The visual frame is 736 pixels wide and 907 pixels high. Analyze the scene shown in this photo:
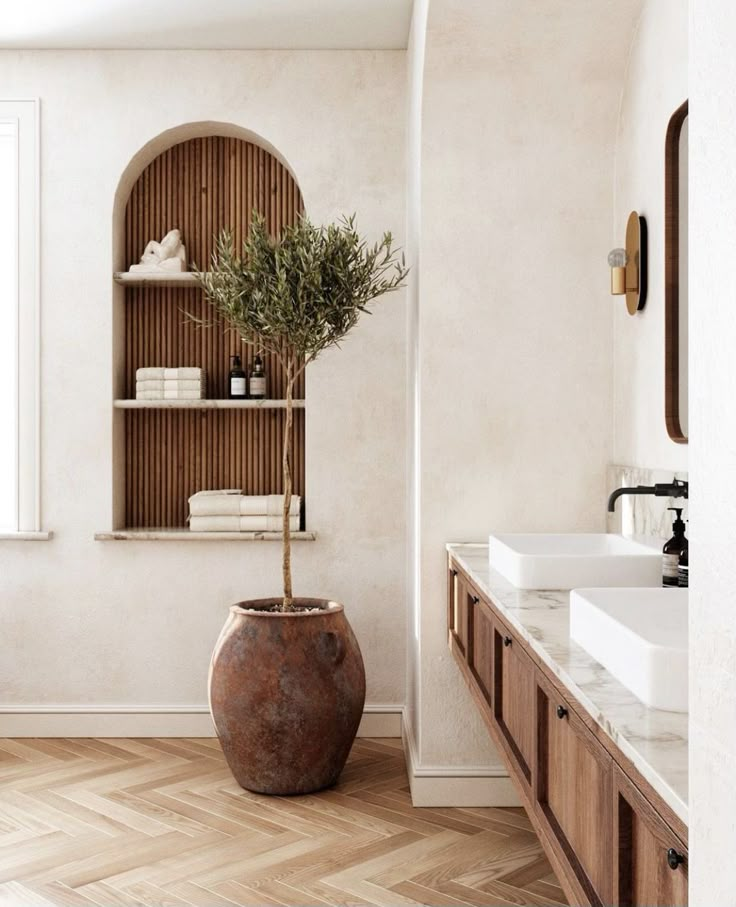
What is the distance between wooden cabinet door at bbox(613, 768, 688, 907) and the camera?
3.15 feet

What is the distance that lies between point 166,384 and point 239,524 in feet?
2.06

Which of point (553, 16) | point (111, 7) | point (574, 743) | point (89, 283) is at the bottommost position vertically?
point (574, 743)

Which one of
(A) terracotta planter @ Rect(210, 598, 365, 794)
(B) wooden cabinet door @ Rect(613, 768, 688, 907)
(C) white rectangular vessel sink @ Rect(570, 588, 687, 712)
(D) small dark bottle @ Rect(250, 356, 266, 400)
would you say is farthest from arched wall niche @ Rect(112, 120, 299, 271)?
(B) wooden cabinet door @ Rect(613, 768, 688, 907)

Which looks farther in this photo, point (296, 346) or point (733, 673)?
point (296, 346)

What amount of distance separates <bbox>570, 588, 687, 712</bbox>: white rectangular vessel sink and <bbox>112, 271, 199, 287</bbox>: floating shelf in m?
2.52

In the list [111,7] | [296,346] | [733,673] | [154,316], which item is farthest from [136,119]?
[733,673]

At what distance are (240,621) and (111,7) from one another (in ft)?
7.20

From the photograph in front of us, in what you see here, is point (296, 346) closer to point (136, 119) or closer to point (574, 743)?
point (136, 119)

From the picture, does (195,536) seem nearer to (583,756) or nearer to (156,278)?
(156,278)

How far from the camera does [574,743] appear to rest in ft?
4.70

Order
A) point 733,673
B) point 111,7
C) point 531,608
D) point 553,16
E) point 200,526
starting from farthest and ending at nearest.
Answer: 1. point 200,526
2. point 111,7
3. point 553,16
4. point 531,608
5. point 733,673

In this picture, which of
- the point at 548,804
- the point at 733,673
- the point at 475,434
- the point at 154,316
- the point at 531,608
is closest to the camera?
the point at 733,673

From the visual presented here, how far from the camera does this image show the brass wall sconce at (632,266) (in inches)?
111

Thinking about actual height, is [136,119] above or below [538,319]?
above
